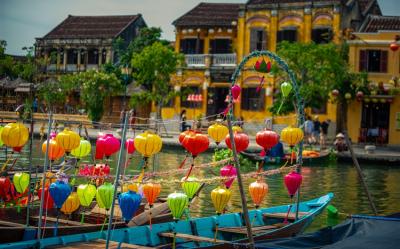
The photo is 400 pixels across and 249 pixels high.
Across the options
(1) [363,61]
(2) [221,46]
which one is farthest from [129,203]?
(2) [221,46]

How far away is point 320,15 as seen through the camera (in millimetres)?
36094

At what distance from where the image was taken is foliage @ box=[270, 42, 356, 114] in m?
30.5

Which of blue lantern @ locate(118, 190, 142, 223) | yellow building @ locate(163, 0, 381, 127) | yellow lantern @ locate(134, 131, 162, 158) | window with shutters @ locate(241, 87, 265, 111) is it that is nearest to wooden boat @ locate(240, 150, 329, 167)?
yellow building @ locate(163, 0, 381, 127)

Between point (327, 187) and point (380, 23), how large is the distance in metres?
19.4

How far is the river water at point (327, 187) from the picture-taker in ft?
50.1

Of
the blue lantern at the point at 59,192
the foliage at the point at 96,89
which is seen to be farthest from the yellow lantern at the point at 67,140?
the foliage at the point at 96,89

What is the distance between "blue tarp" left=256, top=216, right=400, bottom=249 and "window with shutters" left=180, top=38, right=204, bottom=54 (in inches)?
1283

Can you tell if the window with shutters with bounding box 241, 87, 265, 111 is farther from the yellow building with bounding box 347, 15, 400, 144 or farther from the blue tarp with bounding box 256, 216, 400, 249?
the blue tarp with bounding box 256, 216, 400, 249

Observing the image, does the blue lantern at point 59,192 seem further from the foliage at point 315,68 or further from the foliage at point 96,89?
the foliage at point 96,89

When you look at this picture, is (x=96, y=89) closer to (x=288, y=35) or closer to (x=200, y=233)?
(x=288, y=35)

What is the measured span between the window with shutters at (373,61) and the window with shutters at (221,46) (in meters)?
9.84

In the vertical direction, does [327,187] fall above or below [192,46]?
below

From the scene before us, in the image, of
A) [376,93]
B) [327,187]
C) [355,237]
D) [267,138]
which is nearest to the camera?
[355,237]

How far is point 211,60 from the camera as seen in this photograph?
1554 inches
